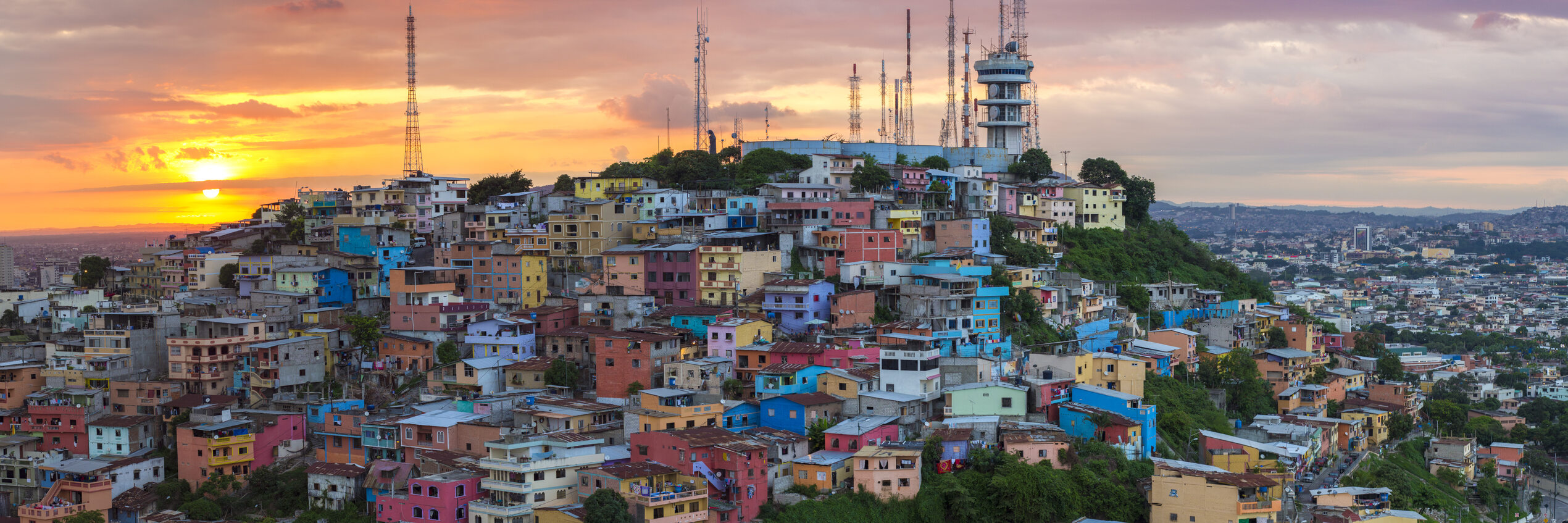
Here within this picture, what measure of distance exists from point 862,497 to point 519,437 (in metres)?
5.93

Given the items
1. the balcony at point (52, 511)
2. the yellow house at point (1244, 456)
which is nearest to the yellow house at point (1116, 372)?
the yellow house at point (1244, 456)

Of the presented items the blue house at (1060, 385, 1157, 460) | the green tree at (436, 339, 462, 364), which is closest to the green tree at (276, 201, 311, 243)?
the green tree at (436, 339, 462, 364)

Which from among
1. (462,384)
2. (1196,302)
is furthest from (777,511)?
(1196,302)

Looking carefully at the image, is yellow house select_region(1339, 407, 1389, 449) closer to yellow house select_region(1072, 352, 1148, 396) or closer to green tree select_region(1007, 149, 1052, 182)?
yellow house select_region(1072, 352, 1148, 396)

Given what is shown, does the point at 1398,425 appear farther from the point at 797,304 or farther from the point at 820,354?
the point at 820,354

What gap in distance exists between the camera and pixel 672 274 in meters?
30.1

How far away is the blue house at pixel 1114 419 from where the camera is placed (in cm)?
2452

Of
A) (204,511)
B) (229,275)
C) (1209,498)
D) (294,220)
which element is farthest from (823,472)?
(294,220)

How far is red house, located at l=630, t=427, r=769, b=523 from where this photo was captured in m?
21.0

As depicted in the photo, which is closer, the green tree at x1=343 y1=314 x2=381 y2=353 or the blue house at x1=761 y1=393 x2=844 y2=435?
the blue house at x1=761 y1=393 x2=844 y2=435

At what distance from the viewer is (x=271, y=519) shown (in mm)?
23125

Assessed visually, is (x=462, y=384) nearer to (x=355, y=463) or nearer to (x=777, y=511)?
(x=355, y=463)

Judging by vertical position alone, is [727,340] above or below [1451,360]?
above

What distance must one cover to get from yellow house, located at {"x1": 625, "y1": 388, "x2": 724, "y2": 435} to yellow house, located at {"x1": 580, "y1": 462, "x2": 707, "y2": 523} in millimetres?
1652
